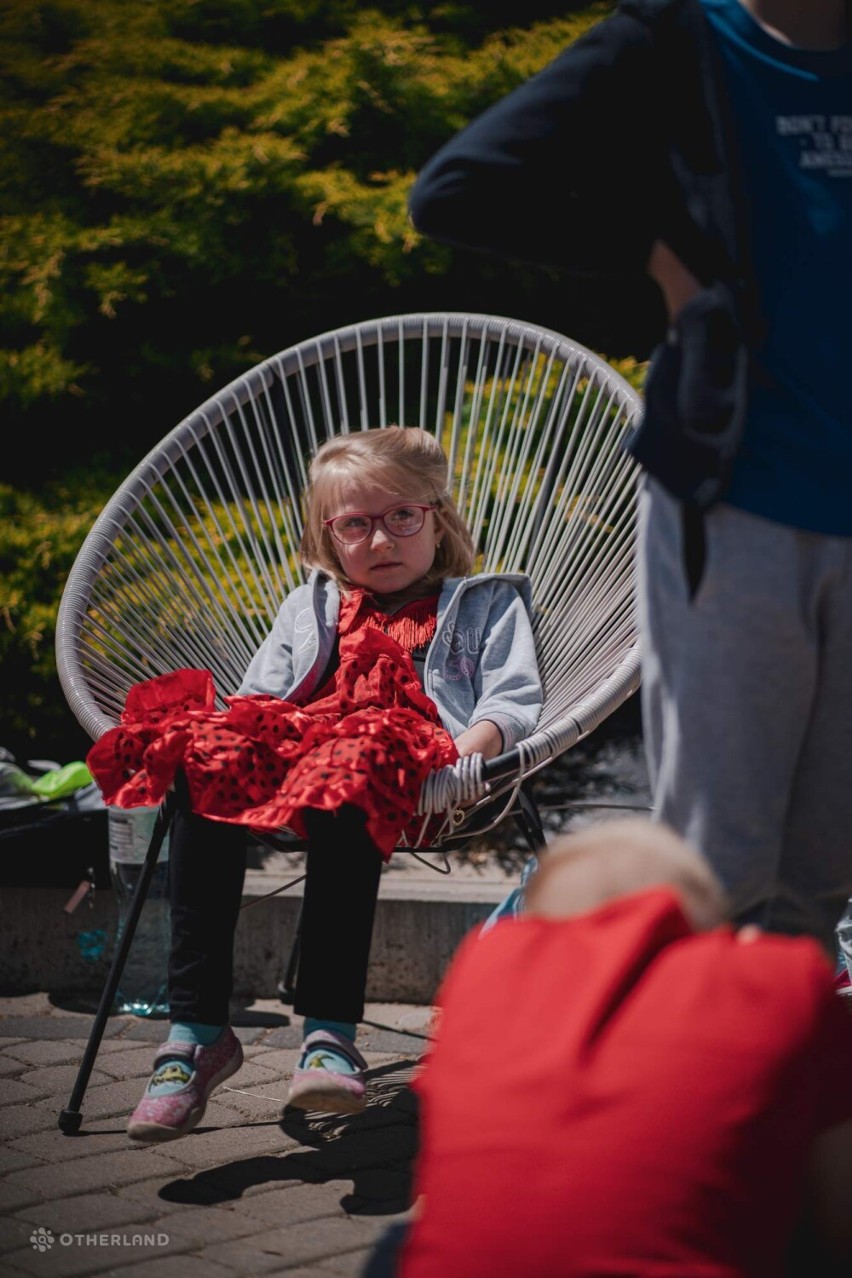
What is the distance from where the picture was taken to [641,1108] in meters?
1.07

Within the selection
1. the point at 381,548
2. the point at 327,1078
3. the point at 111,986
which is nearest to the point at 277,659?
the point at 381,548

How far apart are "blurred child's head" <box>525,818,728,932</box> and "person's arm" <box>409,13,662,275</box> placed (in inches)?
27.9

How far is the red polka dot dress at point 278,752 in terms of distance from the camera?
87.2 inches

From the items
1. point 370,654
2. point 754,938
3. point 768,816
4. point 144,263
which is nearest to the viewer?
point 754,938

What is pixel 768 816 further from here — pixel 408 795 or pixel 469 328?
pixel 469 328

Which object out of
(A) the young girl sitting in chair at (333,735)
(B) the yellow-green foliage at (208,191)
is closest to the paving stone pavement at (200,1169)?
(A) the young girl sitting in chair at (333,735)

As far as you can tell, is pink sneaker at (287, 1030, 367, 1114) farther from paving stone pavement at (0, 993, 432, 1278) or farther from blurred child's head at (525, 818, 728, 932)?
blurred child's head at (525, 818, 728, 932)

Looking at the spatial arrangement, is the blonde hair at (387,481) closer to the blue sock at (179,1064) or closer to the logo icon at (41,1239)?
the blue sock at (179,1064)

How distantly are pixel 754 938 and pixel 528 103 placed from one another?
92cm

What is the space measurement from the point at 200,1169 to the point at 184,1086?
15 centimetres

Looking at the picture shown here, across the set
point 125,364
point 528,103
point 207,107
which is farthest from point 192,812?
point 207,107

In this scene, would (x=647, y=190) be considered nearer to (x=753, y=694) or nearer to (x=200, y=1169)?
(x=753, y=694)

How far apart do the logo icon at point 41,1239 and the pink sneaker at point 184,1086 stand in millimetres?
206

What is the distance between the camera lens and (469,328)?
10.5 ft
